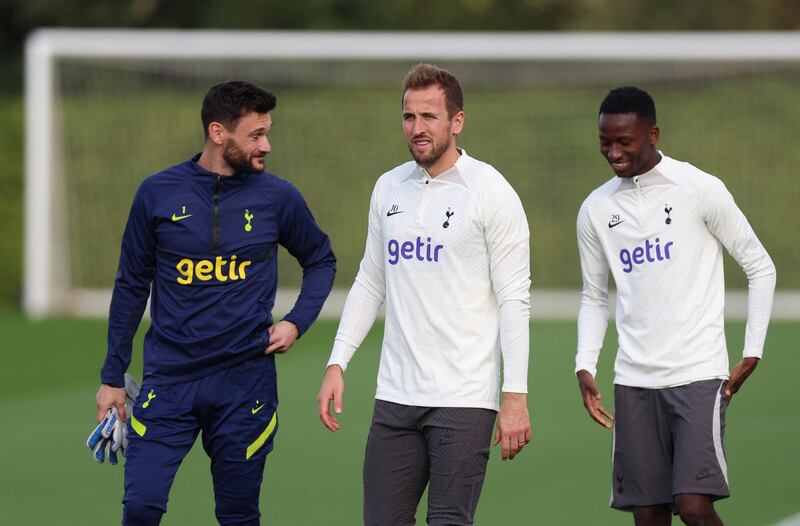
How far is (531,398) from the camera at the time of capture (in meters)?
11.8

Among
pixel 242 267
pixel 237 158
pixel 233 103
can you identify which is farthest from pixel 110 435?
pixel 233 103

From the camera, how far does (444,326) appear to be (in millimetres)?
5254

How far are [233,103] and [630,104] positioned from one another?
1.46m

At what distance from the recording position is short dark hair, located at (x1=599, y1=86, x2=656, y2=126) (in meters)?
5.65

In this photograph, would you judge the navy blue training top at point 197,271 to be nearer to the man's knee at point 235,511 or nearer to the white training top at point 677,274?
the man's knee at point 235,511

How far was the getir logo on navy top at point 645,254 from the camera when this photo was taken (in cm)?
566

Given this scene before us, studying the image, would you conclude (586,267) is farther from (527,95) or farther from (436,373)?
(527,95)

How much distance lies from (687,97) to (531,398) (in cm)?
768

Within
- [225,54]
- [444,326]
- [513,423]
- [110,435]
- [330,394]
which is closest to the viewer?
[513,423]

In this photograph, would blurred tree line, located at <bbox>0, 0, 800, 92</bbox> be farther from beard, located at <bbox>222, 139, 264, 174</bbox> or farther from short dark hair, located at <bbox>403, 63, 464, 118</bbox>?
short dark hair, located at <bbox>403, 63, 464, 118</bbox>

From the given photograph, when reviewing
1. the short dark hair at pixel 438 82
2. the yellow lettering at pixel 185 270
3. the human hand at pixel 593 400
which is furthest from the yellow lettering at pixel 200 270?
the human hand at pixel 593 400

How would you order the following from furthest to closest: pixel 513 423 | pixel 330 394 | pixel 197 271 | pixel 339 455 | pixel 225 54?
pixel 225 54 < pixel 339 455 < pixel 197 271 < pixel 330 394 < pixel 513 423

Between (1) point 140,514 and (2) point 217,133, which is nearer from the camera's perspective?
(1) point 140,514

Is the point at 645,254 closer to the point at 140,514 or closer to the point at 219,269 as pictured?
the point at 219,269
